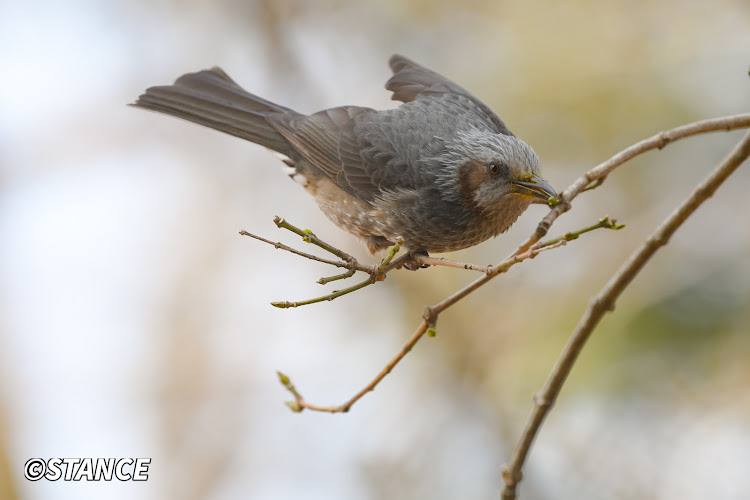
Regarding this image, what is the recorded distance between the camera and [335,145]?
5336 mm

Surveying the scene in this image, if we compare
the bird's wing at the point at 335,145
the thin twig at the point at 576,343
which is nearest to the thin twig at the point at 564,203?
the thin twig at the point at 576,343

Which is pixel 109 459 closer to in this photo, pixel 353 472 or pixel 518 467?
pixel 353 472

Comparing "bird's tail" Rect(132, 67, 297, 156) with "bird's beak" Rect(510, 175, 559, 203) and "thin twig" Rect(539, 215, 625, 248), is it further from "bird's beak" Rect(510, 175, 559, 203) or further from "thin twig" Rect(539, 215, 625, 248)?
"thin twig" Rect(539, 215, 625, 248)

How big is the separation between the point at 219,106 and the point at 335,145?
898 mm

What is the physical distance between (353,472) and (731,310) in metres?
4.01

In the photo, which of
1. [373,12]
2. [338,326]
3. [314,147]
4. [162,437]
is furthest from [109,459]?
[373,12]

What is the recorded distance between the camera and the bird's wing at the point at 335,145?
518cm

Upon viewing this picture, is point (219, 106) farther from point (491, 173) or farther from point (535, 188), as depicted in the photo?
point (535, 188)

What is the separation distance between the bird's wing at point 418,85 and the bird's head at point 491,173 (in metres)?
0.63

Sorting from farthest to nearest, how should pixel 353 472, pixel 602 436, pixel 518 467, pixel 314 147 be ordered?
pixel 353 472 < pixel 602 436 < pixel 314 147 < pixel 518 467

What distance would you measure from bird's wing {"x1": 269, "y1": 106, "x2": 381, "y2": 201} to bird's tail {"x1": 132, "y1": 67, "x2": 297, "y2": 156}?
0.45 feet

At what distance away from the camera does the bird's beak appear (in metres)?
4.43

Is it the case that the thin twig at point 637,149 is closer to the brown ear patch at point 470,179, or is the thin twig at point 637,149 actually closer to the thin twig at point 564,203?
the thin twig at point 564,203

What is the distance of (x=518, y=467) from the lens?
3.09 m
